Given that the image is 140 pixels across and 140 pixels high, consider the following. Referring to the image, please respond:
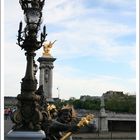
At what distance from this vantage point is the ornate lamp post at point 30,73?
26.8ft

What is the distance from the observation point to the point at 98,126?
65.2m

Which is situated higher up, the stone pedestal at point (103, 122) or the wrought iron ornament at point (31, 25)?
the wrought iron ornament at point (31, 25)

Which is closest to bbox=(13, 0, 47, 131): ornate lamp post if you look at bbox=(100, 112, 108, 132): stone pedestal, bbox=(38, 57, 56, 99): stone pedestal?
bbox=(100, 112, 108, 132): stone pedestal

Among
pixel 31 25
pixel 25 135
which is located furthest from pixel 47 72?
pixel 25 135

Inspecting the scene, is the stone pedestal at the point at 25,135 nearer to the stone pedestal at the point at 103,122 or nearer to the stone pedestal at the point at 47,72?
the stone pedestal at the point at 103,122

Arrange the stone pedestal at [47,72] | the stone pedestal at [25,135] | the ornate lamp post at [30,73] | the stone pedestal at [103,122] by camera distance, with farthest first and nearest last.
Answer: the stone pedestal at [47,72], the stone pedestal at [103,122], the ornate lamp post at [30,73], the stone pedestal at [25,135]

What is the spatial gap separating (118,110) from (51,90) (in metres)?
18.2

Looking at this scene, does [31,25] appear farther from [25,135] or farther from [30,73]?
[25,135]

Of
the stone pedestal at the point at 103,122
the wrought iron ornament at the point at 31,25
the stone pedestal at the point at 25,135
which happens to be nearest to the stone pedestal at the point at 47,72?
the stone pedestal at the point at 103,122

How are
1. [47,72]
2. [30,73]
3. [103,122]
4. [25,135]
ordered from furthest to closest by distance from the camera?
[47,72] < [103,122] < [30,73] < [25,135]

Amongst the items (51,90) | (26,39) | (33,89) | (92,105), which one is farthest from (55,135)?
(92,105)

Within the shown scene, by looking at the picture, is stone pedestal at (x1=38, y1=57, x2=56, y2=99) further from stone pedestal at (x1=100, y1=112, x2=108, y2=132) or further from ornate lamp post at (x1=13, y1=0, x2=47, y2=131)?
ornate lamp post at (x1=13, y1=0, x2=47, y2=131)

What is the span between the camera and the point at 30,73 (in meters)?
8.38

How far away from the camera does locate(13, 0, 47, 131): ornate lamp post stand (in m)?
8.16
